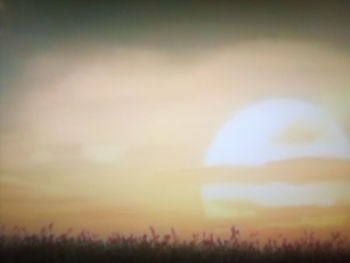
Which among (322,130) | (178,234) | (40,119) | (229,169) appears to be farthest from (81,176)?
(322,130)

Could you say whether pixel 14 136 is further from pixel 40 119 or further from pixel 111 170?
pixel 111 170

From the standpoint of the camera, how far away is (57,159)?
1.77 m

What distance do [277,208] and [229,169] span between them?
19 centimetres

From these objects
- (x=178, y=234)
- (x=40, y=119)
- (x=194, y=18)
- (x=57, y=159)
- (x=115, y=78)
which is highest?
(x=194, y=18)

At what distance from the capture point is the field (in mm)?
1734

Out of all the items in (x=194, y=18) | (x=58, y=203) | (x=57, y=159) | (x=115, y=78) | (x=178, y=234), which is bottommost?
(x=178, y=234)

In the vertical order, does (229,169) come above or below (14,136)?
below

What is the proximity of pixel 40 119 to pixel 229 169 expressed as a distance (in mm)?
606

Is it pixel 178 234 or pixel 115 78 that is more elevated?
pixel 115 78

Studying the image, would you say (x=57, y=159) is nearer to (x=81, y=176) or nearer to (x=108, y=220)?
(x=81, y=176)

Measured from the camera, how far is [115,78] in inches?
71.2

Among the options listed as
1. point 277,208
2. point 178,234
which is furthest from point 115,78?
point 277,208

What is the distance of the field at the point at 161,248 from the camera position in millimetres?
1734

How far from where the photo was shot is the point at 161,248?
1.76m
